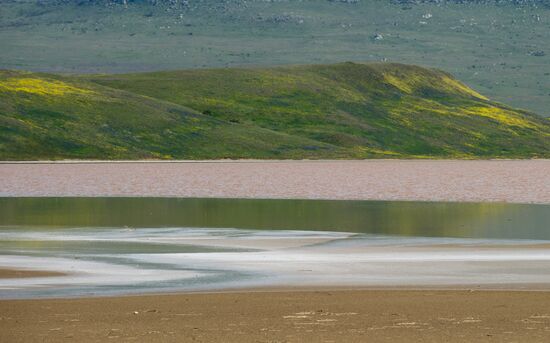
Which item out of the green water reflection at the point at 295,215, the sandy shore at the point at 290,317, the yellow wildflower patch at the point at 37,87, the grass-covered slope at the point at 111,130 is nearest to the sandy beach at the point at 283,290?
the sandy shore at the point at 290,317

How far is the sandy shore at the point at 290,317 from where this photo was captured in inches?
688

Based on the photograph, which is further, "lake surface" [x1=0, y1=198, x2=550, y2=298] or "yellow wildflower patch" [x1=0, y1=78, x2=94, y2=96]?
"yellow wildflower patch" [x1=0, y1=78, x2=94, y2=96]

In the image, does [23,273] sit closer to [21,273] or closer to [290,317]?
[21,273]

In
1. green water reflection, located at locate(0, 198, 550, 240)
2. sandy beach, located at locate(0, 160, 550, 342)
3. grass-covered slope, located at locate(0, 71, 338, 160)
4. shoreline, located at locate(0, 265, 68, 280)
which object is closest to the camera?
sandy beach, located at locate(0, 160, 550, 342)

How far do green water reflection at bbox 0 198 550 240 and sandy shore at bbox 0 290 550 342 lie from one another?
1498 cm

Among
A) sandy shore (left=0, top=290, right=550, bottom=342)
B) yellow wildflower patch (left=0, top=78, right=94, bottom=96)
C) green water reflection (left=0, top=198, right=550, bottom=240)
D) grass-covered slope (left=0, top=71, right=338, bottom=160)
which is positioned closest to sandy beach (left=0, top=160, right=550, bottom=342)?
sandy shore (left=0, top=290, right=550, bottom=342)

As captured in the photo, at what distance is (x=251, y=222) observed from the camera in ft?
138

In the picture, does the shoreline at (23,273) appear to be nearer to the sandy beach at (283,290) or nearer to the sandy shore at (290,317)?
the sandy beach at (283,290)

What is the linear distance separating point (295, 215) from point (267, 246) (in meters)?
13.7

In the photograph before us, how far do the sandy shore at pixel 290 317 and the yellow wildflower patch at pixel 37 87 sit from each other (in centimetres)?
16460

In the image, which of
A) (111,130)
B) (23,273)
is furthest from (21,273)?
(111,130)

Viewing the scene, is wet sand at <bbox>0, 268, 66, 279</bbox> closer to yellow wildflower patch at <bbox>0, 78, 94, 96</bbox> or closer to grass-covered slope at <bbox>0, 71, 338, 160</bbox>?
grass-covered slope at <bbox>0, 71, 338, 160</bbox>

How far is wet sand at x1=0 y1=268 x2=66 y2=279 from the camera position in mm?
24609

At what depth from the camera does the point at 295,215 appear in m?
46.1
